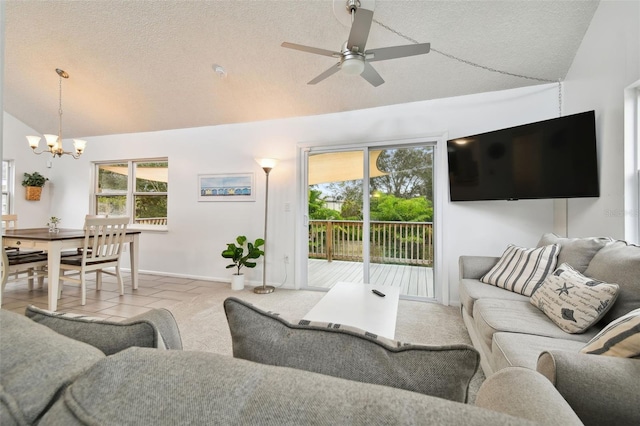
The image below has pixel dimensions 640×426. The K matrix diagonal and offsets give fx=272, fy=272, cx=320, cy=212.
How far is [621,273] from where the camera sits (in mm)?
1412

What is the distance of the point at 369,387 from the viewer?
37cm

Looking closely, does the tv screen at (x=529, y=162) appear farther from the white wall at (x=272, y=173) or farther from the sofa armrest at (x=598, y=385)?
the sofa armrest at (x=598, y=385)

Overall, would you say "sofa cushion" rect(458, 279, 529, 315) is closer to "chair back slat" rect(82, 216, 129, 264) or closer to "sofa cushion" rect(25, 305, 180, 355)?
"sofa cushion" rect(25, 305, 180, 355)

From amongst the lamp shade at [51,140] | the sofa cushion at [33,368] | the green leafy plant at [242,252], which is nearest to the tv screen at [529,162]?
the green leafy plant at [242,252]

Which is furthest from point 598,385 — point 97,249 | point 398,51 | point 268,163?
point 97,249

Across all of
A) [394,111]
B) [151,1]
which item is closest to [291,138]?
[394,111]

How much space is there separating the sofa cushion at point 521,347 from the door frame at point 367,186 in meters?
1.88

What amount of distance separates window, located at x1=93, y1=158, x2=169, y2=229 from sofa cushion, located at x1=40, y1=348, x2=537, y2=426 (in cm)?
475

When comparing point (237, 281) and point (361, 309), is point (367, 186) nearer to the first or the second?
point (361, 309)

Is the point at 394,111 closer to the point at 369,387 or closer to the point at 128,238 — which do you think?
the point at 369,387

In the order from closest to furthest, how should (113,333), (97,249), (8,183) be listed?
(113,333), (97,249), (8,183)

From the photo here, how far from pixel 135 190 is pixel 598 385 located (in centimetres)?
A: 581

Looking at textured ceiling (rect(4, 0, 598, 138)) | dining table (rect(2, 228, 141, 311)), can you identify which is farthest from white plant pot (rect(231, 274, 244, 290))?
textured ceiling (rect(4, 0, 598, 138))

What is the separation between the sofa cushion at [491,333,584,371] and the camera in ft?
3.82
